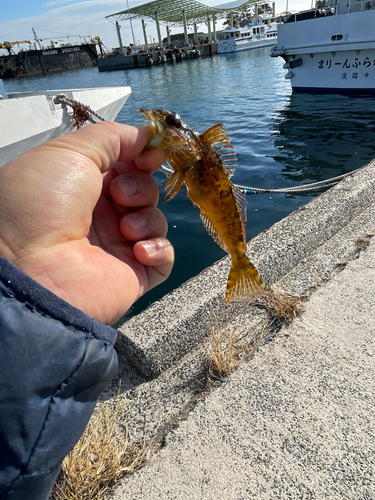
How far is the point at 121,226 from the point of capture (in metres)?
2.20

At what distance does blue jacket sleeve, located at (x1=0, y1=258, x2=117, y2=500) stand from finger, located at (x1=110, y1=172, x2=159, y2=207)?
1.06m

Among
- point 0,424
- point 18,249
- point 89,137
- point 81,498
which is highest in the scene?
point 89,137

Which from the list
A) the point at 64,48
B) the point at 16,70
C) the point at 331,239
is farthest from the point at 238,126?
the point at 64,48

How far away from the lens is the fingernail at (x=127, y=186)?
6.89 ft

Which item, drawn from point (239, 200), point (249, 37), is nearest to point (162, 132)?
point (239, 200)

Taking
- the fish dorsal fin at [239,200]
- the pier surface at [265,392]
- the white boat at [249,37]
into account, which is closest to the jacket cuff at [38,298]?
the fish dorsal fin at [239,200]

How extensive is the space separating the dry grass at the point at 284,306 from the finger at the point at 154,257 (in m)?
1.76

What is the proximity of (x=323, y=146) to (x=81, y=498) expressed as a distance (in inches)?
485

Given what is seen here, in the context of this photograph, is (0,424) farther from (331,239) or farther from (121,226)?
(331,239)

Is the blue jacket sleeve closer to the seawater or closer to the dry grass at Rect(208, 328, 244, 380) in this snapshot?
the dry grass at Rect(208, 328, 244, 380)

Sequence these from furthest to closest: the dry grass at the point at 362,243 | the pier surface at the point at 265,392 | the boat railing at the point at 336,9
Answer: the boat railing at the point at 336,9
the dry grass at the point at 362,243
the pier surface at the point at 265,392

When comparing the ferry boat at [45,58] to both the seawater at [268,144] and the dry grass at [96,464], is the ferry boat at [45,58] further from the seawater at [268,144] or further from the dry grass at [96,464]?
the dry grass at [96,464]

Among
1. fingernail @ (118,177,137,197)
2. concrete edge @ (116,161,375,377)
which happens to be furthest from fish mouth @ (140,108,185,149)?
concrete edge @ (116,161,375,377)

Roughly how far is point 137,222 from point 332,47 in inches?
831
